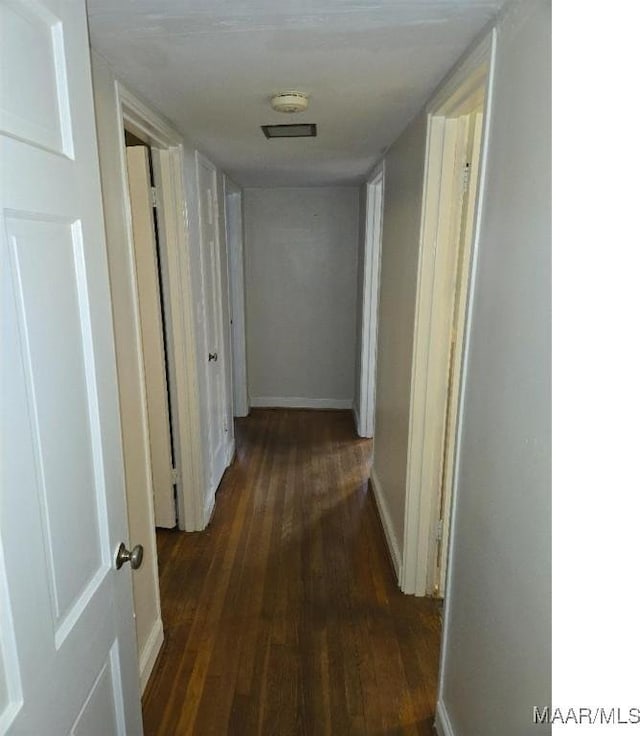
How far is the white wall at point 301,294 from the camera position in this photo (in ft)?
14.5

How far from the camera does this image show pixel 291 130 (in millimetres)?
2156

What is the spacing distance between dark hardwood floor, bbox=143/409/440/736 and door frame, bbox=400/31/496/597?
0.27 m

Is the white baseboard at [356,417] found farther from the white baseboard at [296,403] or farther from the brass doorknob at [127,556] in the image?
the brass doorknob at [127,556]

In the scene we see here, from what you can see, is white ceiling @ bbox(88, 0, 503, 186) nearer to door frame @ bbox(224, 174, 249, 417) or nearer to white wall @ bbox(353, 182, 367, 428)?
white wall @ bbox(353, 182, 367, 428)

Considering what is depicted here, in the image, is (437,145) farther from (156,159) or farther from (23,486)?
(23,486)

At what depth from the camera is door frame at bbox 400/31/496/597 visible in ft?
5.82

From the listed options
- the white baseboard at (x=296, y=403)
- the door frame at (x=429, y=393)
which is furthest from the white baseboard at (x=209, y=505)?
the white baseboard at (x=296, y=403)

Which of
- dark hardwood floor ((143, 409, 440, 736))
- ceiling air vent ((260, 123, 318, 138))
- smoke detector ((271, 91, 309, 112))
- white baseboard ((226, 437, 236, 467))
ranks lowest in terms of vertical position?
dark hardwood floor ((143, 409, 440, 736))

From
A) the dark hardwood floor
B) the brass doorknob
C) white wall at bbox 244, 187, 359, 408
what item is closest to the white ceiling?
the brass doorknob

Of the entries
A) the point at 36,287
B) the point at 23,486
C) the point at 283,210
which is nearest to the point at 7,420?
the point at 23,486

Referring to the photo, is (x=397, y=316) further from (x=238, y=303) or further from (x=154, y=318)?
(x=238, y=303)

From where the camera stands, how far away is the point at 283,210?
4426mm

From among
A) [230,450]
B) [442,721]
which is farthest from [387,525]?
[230,450]

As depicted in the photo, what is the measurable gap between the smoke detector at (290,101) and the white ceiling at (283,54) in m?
0.03
